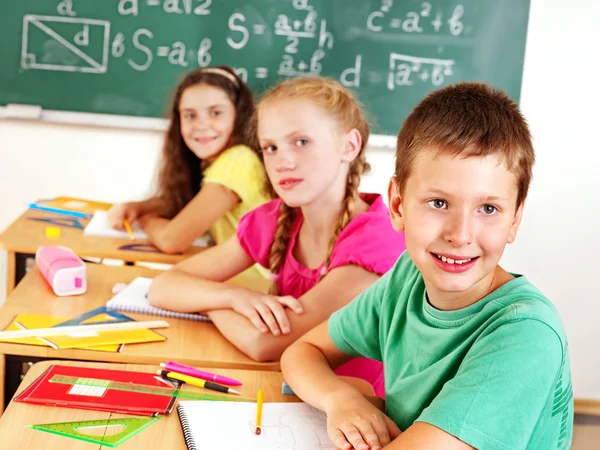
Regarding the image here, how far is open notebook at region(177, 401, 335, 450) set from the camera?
1.22 metres

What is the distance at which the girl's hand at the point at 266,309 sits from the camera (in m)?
1.71

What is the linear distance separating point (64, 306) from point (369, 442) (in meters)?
1.01

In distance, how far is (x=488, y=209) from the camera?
3.52 feet

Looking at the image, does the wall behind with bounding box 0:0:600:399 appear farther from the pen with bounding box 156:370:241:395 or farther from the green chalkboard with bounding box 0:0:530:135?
the pen with bounding box 156:370:241:395

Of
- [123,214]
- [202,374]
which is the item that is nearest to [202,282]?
[202,374]

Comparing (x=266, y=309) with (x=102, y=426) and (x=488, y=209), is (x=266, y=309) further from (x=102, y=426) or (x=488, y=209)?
(x=488, y=209)

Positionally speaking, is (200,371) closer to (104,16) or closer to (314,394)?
(314,394)

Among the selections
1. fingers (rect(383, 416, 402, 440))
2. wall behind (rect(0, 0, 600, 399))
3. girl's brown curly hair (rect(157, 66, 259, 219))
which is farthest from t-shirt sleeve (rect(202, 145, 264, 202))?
fingers (rect(383, 416, 402, 440))

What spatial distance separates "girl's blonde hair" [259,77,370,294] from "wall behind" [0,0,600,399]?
1.74 metres

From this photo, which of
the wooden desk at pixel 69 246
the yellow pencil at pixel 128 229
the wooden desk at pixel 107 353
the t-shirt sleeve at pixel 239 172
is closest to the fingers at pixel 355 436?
the wooden desk at pixel 107 353

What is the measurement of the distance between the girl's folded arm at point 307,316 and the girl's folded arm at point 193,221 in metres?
0.91

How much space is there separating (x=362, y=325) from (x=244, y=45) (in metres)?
2.41

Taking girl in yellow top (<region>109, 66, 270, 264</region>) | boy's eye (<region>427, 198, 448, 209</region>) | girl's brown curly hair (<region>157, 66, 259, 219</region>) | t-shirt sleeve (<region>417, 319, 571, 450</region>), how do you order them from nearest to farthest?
t-shirt sleeve (<region>417, 319, 571, 450</region>) < boy's eye (<region>427, 198, 448, 209</region>) < girl in yellow top (<region>109, 66, 270, 264</region>) < girl's brown curly hair (<region>157, 66, 259, 219</region>)

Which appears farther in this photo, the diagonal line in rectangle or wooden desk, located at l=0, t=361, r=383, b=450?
the diagonal line in rectangle
